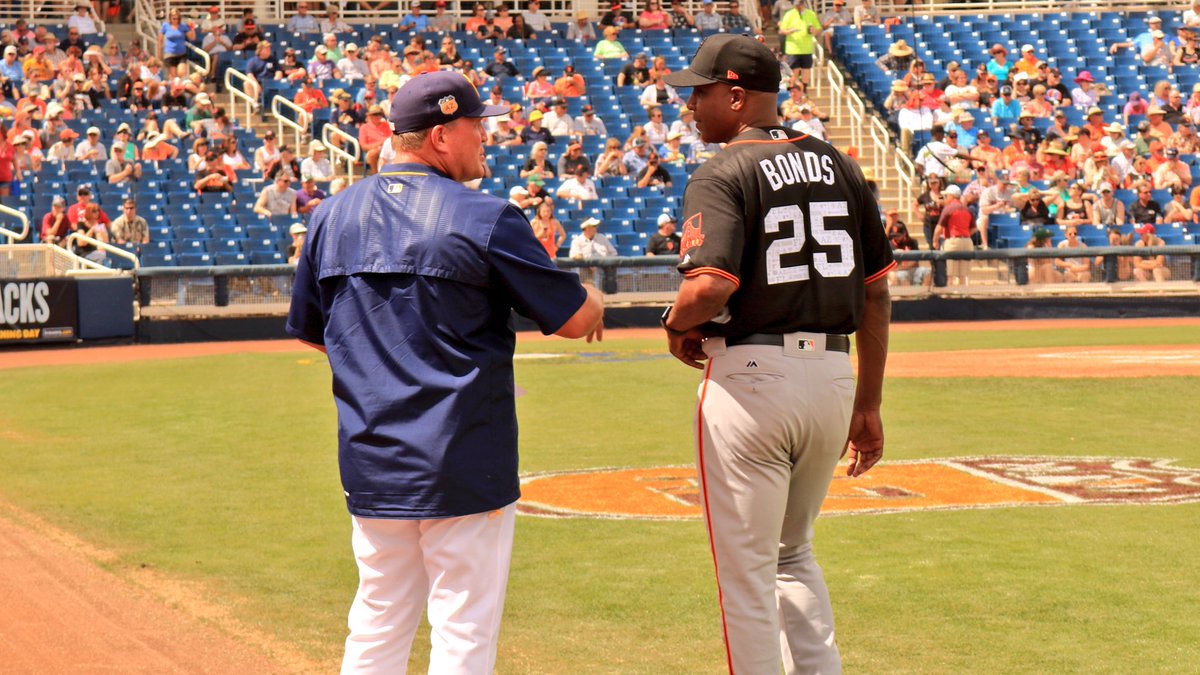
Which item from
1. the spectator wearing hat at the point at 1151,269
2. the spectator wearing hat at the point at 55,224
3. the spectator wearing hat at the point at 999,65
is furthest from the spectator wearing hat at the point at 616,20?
the spectator wearing hat at the point at 55,224

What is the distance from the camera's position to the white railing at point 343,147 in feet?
81.8

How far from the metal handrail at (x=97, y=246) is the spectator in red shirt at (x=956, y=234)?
1132 centimetres

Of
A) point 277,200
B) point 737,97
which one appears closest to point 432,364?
point 737,97

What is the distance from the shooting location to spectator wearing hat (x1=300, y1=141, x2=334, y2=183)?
24172 millimetres

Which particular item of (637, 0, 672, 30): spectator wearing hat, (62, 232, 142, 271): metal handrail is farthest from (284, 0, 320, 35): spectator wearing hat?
(62, 232, 142, 271): metal handrail

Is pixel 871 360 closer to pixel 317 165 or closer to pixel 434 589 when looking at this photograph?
pixel 434 589

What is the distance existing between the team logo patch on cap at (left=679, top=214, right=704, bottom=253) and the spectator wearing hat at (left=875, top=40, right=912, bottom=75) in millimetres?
26713

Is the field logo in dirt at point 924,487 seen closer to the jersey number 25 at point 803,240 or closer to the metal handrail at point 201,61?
the jersey number 25 at point 803,240

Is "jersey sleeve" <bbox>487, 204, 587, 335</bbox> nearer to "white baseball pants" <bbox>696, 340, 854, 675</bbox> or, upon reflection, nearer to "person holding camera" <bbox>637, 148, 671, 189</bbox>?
"white baseball pants" <bbox>696, 340, 854, 675</bbox>

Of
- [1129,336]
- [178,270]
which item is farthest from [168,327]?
[1129,336]

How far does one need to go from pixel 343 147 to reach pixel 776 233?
73.9 feet

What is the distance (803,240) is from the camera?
14.3 ft

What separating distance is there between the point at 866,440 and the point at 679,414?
8.21 metres

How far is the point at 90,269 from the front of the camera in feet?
68.7
